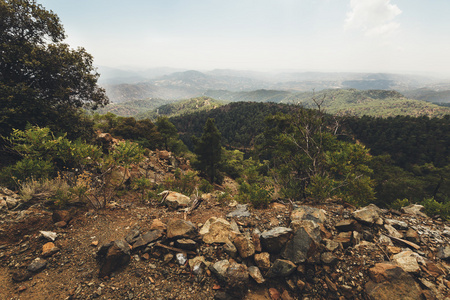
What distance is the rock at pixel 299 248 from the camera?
4755mm

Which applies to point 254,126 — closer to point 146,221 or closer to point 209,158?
point 209,158

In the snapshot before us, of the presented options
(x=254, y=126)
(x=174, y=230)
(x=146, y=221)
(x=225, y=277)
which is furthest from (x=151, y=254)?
(x=254, y=126)

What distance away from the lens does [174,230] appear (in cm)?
524

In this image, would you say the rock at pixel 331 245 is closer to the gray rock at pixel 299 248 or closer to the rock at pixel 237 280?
the gray rock at pixel 299 248

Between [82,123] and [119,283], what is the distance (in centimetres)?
1393

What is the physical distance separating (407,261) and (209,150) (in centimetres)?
2198

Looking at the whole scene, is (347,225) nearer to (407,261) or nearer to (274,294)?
(407,261)

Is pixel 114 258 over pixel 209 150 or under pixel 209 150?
over

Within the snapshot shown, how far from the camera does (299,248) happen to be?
4.88 m

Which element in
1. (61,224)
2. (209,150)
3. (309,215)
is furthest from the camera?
(209,150)

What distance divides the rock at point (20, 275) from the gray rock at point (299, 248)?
6363 millimetres

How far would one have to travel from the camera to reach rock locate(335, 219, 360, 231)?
5609mm

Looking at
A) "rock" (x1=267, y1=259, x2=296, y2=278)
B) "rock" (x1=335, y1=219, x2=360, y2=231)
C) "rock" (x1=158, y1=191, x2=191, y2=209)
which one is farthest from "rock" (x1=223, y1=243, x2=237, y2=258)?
"rock" (x1=335, y1=219, x2=360, y2=231)

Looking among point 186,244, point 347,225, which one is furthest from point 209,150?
point 347,225
